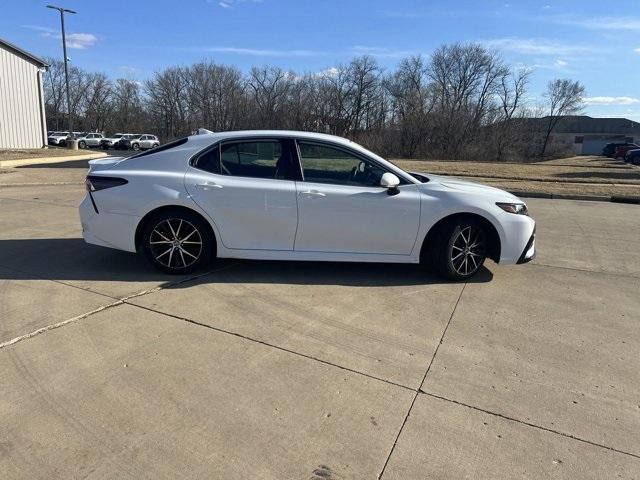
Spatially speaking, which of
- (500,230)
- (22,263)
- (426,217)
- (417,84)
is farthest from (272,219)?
(417,84)

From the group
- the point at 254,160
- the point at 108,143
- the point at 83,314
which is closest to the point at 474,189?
the point at 254,160

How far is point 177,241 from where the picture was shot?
502 centimetres

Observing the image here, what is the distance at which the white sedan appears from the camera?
4926mm

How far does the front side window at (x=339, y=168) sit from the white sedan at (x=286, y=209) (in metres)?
0.01

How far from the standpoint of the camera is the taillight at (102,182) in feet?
16.4

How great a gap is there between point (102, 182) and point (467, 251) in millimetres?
3936

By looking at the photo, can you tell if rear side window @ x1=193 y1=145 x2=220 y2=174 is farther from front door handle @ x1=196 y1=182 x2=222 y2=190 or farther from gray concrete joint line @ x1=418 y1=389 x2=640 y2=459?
gray concrete joint line @ x1=418 y1=389 x2=640 y2=459

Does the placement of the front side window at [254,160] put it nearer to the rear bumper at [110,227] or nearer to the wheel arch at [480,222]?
the rear bumper at [110,227]

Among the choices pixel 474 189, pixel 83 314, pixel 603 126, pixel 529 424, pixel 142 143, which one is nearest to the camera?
pixel 529 424

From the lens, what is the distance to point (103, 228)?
5094 mm

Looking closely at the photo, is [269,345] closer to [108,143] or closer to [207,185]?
[207,185]

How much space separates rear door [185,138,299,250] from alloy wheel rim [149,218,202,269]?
285 millimetres

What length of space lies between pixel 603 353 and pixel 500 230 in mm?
1739

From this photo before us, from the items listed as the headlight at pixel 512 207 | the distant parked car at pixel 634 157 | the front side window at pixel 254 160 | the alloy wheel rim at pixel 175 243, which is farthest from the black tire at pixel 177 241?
the distant parked car at pixel 634 157
